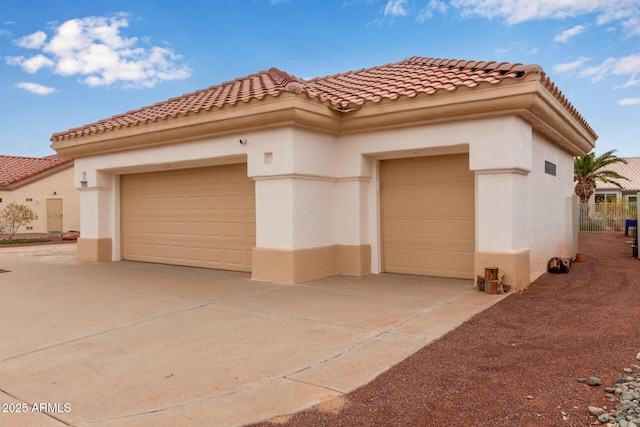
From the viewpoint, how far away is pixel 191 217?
11.5 meters

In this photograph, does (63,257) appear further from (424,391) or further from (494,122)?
(424,391)

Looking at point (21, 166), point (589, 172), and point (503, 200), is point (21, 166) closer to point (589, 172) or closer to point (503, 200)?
point (503, 200)

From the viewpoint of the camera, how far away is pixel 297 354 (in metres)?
4.82

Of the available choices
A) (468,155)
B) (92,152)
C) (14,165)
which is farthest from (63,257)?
(14,165)

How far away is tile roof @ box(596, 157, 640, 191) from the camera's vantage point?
117 feet

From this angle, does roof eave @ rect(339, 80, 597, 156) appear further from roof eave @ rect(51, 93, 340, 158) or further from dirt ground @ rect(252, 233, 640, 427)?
dirt ground @ rect(252, 233, 640, 427)

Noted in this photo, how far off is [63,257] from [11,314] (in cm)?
831

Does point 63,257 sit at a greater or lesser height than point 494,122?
lesser

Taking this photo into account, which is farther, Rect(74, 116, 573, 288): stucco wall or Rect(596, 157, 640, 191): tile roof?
Rect(596, 157, 640, 191): tile roof

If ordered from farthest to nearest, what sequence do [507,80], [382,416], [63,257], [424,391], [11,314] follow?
[63,257] < [507,80] < [11,314] < [424,391] < [382,416]

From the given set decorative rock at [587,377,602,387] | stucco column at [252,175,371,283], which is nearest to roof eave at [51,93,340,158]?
stucco column at [252,175,371,283]

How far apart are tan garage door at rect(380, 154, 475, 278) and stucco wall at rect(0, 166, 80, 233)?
74.2 ft

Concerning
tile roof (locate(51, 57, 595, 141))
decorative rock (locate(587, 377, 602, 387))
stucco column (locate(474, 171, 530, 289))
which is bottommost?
decorative rock (locate(587, 377, 602, 387))

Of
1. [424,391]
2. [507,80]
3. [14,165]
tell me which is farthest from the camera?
[14,165]
